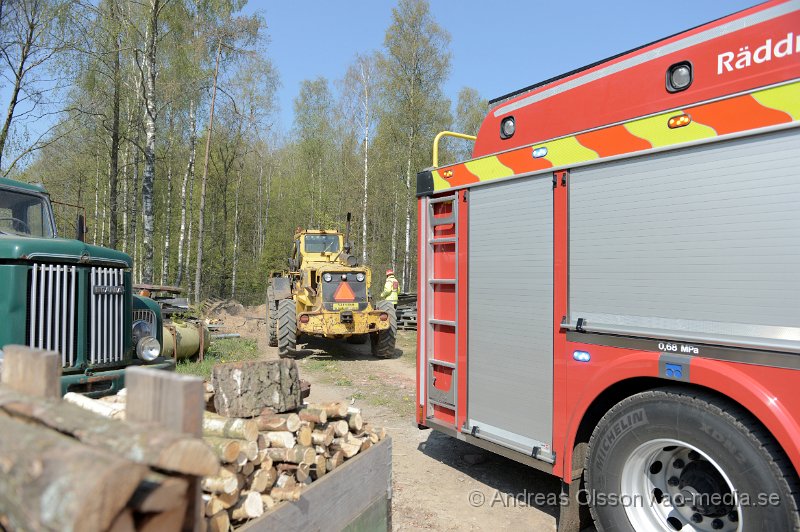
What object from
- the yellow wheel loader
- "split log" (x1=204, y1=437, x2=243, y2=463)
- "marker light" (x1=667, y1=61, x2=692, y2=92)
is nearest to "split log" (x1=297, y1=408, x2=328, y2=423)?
"split log" (x1=204, y1=437, x2=243, y2=463)

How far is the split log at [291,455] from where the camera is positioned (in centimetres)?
267

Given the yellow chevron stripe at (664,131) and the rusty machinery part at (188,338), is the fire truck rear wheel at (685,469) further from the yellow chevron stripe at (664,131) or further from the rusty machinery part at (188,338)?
the rusty machinery part at (188,338)

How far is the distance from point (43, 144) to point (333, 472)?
16.5 m

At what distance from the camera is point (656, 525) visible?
3133 millimetres

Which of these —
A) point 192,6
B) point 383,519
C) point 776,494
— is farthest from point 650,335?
point 192,6

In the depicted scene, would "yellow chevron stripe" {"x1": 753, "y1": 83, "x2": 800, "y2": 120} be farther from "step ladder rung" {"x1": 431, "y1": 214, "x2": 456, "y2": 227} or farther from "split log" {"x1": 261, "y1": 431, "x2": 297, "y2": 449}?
"split log" {"x1": 261, "y1": 431, "x2": 297, "y2": 449}

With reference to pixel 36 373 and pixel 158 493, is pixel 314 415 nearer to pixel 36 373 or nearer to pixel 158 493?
pixel 36 373

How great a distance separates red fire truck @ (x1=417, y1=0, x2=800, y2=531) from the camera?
8.73 feet

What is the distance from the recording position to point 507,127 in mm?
4621

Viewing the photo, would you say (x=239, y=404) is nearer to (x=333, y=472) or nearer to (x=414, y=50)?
(x=333, y=472)

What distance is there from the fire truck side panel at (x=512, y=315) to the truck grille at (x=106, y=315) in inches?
120

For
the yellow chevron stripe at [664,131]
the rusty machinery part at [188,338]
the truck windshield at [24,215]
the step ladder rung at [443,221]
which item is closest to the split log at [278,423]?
the step ladder rung at [443,221]

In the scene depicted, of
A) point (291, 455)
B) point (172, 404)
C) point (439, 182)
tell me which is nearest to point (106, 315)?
point (291, 455)

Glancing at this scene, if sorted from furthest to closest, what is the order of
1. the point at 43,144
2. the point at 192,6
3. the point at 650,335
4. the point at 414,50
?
the point at 414,50 → the point at 192,6 → the point at 43,144 → the point at 650,335
